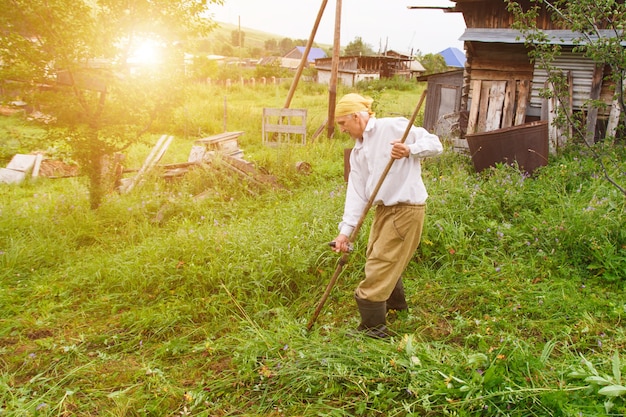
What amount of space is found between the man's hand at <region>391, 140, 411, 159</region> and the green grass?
125 cm

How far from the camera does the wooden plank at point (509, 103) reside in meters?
8.95

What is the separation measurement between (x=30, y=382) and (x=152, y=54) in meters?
4.77

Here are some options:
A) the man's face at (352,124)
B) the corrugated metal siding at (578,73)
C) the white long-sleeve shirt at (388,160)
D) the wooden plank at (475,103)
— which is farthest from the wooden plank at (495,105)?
the man's face at (352,124)

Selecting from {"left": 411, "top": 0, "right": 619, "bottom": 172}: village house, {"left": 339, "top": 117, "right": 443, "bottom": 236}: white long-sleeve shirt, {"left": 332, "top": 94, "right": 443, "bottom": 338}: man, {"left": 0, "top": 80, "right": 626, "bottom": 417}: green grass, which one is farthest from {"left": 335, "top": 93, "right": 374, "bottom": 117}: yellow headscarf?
{"left": 411, "top": 0, "right": 619, "bottom": 172}: village house

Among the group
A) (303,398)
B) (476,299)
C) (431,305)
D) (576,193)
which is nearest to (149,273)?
(303,398)

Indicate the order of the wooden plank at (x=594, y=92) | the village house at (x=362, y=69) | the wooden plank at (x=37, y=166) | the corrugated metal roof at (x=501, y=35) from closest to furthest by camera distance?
the wooden plank at (x=594, y=92), the corrugated metal roof at (x=501, y=35), the wooden plank at (x=37, y=166), the village house at (x=362, y=69)

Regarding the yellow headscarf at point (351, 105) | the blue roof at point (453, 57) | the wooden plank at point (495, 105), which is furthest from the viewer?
the blue roof at point (453, 57)

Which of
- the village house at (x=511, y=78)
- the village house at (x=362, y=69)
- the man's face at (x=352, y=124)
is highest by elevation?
the village house at (x=362, y=69)

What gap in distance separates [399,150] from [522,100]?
7.21 m

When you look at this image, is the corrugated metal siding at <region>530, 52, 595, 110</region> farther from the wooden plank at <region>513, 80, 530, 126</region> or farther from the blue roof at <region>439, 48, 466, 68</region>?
the blue roof at <region>439, 48, 466, 68</region>

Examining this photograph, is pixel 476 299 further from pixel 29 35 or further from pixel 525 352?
pixel 29 35

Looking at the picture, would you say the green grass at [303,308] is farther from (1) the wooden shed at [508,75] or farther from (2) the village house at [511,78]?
(1) the wooden shed at [508,75]

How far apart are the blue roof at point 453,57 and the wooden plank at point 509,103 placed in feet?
110

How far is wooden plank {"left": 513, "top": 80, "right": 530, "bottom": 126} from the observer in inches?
349
